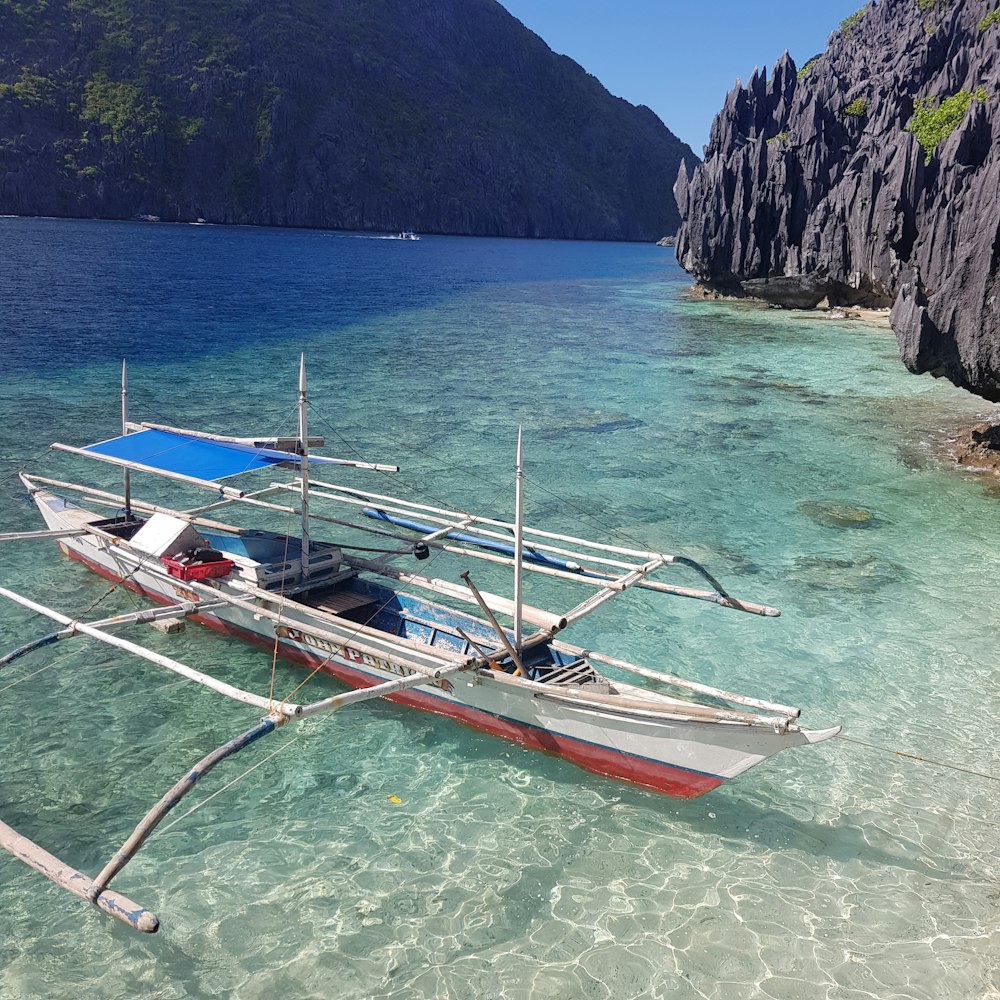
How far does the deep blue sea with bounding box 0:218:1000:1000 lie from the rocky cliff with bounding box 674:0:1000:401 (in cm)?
638

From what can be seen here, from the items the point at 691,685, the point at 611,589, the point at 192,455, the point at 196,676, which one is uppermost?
the point at 192,455

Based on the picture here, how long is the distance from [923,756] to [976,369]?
18516 millimetres

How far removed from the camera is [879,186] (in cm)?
5303

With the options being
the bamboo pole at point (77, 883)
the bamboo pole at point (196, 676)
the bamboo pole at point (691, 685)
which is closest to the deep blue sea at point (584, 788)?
the bamboo pole at point (77, 883)

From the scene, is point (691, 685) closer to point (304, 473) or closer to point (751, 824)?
point (751, 824)

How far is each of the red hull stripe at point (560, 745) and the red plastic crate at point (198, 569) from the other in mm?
2073

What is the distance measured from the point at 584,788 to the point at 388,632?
195 inches

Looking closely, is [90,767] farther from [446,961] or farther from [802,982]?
[802,982]

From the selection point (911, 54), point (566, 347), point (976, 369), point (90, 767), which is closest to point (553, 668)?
point (90, 767)

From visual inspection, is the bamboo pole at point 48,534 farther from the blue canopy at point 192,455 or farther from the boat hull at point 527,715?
the boat hull at point 527,715

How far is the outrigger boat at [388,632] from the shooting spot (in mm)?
12148

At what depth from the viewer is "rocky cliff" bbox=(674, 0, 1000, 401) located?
29.3 meters

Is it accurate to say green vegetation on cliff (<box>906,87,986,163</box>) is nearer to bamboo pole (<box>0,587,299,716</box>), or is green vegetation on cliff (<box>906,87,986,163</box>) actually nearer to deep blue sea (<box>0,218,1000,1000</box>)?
deep blue sea (<box>0,218,1000,1000</box>)

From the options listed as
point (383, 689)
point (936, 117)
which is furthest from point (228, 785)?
point (936, 117)
